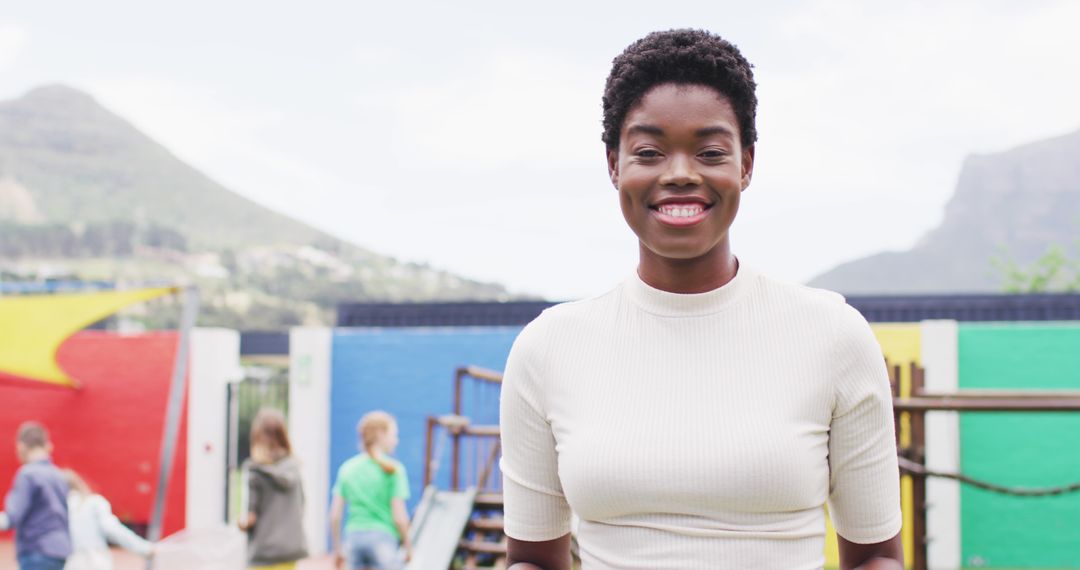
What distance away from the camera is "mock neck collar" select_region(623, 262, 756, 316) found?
1340 millimetres

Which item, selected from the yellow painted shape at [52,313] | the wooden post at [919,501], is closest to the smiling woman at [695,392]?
the wooden post at [919,501]

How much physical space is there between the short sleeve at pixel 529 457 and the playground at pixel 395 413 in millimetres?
8415

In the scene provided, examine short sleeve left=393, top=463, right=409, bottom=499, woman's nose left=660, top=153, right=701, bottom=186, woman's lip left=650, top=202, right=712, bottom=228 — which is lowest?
short sleeve left=393, top=463, right=409, bottom=499

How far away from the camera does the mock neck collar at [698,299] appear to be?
134cm

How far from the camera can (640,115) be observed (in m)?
1.31

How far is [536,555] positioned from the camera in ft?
4.56

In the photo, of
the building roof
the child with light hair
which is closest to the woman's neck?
the child with light hair

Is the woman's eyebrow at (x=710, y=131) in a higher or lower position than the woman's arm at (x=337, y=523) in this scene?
higher

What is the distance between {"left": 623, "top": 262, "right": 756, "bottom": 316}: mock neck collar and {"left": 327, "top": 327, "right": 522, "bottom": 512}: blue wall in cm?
1067

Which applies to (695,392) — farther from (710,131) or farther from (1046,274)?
(1046,274)

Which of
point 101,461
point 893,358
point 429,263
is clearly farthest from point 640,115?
point 429,263

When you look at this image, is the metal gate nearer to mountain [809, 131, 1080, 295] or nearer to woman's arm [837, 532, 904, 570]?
woman's arm [837, 532, 904, 570]

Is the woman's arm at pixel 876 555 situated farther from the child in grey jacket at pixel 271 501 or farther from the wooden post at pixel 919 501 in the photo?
the child in grey jacket at pixel 271 501

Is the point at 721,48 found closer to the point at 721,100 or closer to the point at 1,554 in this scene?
the point at 721,100
